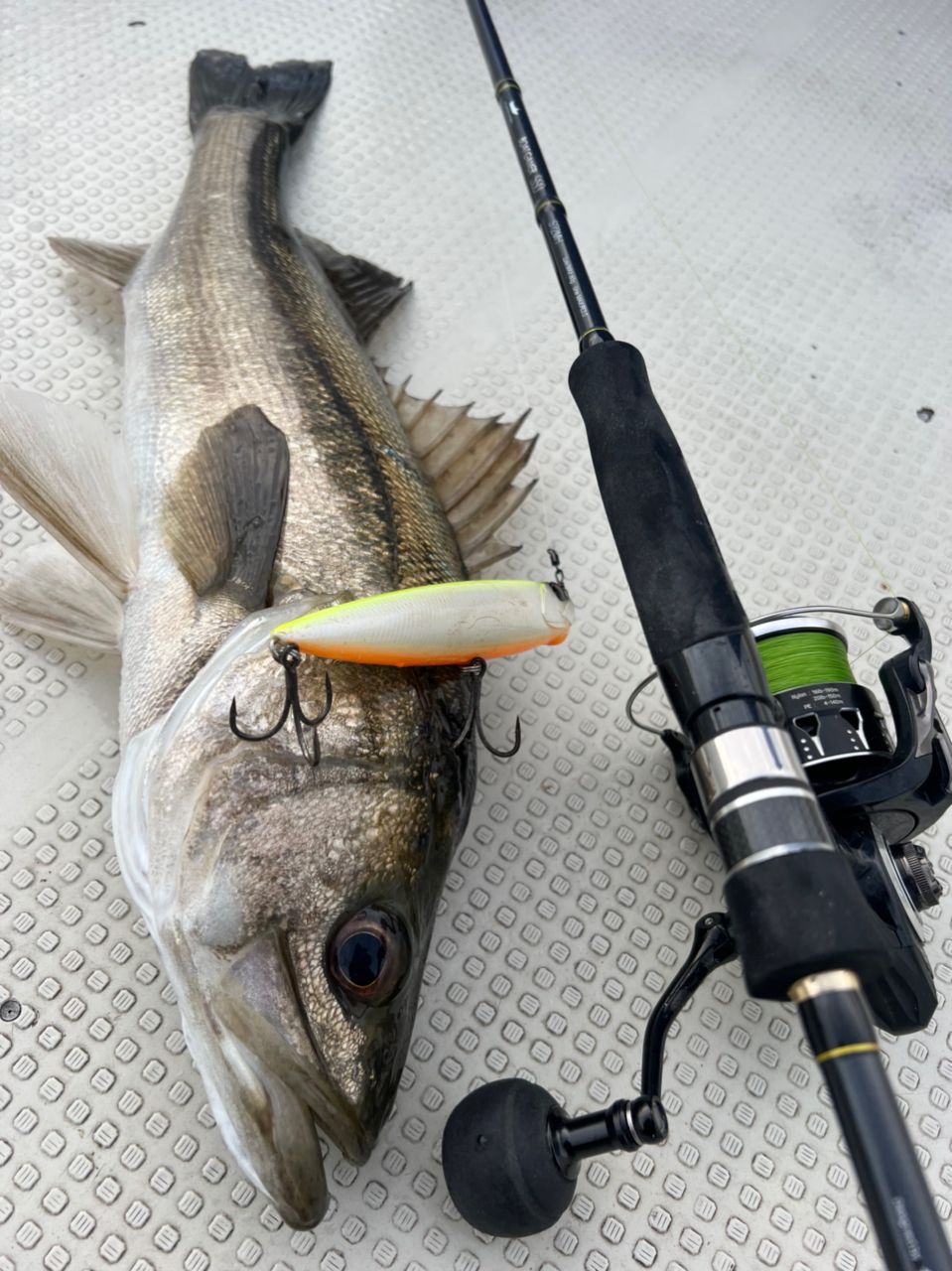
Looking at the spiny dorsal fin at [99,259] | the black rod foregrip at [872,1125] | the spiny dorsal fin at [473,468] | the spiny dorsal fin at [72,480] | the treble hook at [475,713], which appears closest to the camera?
the black rod foregrip at [872,1125]

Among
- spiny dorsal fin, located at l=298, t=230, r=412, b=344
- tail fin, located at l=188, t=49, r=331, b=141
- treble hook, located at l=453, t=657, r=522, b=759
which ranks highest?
tail fin, located at l=188, t=49, r=331, b=141

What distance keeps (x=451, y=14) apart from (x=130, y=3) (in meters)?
0.92

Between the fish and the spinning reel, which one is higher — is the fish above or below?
above

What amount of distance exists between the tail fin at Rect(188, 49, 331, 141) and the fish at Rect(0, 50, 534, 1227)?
1.12 feet

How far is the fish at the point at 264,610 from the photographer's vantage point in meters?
1.13

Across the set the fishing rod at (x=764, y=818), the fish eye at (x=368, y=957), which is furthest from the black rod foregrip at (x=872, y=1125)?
the fish eye at (x=368, y=957)

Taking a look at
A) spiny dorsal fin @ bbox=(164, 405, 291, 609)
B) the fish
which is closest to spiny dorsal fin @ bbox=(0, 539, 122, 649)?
the fish

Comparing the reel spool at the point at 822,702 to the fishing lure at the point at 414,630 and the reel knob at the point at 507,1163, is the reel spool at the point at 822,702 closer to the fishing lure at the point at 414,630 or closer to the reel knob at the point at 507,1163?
the fishing lure at the point at 414,630

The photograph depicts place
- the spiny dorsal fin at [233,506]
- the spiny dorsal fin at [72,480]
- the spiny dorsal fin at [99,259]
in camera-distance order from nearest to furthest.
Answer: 1. the spiny dorsal fin at [233,506]
2. the spiny dorsal fin at [72,480]
3. the spiny dorsal fin at [99,259]

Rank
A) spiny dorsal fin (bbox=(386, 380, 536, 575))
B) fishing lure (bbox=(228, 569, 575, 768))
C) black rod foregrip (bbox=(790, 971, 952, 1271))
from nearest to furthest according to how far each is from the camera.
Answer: black rod foregrip (bbox=(790, 971, 952, 1271)) → fishing lure (bbox=(228, 569, 575, 768)) → spiny dorsal fin (bbox=(386, 380, 536, 575))

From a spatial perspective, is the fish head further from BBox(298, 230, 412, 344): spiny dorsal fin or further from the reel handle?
BBox(298, 230, 412, 344): spiny dorsal fin

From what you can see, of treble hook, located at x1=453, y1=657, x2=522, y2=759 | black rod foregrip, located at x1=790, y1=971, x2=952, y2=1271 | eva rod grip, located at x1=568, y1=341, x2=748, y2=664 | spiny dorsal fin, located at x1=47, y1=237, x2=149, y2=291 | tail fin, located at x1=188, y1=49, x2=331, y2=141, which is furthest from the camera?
tail fin, located at x1=188, y1=49, x2=331, y2=141

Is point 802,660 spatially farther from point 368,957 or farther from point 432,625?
point 368,957

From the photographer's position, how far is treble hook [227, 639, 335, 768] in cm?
116
